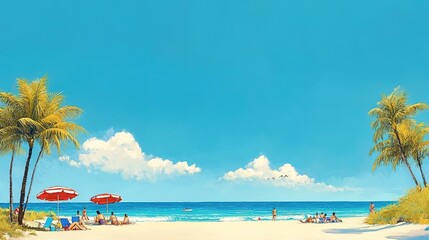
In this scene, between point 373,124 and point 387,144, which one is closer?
point 373,124

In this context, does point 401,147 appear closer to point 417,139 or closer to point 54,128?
point 417,139

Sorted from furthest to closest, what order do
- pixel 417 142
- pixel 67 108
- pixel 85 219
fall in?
pixel 85 219 → pixel 417 142 → pixel 67 108

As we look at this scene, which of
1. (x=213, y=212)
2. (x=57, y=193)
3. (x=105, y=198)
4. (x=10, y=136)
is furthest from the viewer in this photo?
(x=213, y=212)

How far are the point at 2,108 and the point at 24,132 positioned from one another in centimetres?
200

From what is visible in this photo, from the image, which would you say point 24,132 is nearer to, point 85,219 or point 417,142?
point 85,219

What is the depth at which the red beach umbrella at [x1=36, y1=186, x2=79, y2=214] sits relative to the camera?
32.2m

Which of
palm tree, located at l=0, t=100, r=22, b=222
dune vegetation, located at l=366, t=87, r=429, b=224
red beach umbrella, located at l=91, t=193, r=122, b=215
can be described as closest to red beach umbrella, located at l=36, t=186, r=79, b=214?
red beach umbrella, located at l=91, t=193, r=122, b=215

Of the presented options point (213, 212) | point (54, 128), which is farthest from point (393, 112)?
point (213, 212)

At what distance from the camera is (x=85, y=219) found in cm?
3669

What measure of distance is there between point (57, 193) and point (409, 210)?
22.8 meters

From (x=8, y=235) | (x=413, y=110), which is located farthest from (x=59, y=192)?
(x=413, y=110)

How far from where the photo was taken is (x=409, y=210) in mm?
24750

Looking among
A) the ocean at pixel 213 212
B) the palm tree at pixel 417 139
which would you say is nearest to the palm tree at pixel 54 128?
the palm tree at pixel 417 139

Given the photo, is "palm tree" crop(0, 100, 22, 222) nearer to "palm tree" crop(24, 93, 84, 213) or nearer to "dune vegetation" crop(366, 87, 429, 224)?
"palm tree" crop(24, 93, 84, 213)
